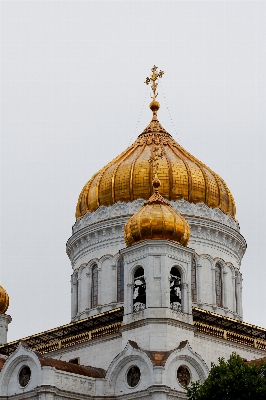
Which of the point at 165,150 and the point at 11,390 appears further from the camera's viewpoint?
the point at 165,150

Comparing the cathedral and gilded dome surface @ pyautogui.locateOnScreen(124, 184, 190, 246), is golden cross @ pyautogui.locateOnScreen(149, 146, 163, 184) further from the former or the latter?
gilded dome surface @ pyautogui.locateOnScreen(124, 184, 190, 246)

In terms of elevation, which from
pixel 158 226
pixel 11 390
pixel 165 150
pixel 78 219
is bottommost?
pixel 11 390

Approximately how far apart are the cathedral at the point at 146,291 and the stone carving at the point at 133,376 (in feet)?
0.11

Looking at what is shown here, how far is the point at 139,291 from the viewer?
3052 cm

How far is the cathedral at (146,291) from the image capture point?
28859 millimetres

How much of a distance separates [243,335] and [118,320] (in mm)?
4475

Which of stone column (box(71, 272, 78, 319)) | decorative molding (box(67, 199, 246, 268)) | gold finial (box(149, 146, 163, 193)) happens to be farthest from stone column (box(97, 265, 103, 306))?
gold finial (box(149, 146, 163, 193))

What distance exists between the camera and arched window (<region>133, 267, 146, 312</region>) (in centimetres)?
3006

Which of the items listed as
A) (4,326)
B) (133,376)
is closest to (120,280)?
(4,326)

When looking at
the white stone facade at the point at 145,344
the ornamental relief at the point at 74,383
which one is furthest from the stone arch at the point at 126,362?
the ornamental relief at the point at 74,383

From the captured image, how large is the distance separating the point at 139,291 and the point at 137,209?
5321 mm

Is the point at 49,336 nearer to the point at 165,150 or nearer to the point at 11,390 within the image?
the point at 11,390

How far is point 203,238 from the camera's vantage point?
116 feet

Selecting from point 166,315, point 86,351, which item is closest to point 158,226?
point 166,315
